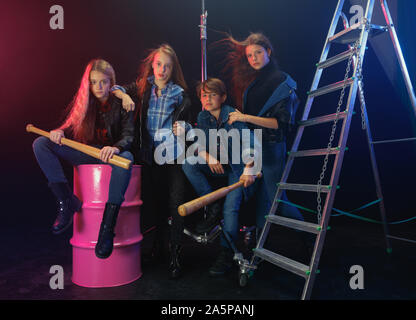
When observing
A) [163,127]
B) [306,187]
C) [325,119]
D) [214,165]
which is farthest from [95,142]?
[325,119]

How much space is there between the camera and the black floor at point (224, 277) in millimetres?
1912

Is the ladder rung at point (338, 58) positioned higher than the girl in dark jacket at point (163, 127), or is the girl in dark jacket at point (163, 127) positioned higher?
the ladder rung at point (338, 58)

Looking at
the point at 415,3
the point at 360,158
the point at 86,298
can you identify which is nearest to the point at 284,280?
the point at 86,298

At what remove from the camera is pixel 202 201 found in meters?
1.91

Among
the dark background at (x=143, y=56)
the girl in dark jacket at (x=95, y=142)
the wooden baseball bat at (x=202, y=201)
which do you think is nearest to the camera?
the wooden baseball bat at (x=202, y=201)

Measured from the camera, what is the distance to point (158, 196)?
2.53 metres

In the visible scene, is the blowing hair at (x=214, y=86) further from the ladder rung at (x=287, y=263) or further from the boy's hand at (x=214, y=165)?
the ladder rung at (x=287, y=263)

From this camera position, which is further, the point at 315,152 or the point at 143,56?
the point at 143,56

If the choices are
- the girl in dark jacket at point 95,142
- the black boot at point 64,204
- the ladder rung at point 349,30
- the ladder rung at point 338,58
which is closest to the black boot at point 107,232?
the girl in dark jacket at point 95,142

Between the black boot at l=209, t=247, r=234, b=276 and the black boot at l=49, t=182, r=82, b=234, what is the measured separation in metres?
1.05

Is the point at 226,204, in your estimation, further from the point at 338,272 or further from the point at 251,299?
the point at 338,272

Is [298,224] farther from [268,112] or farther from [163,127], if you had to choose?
[163,127]

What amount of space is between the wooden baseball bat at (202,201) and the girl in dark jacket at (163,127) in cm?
44

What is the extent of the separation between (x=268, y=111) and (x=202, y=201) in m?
1.00
